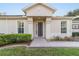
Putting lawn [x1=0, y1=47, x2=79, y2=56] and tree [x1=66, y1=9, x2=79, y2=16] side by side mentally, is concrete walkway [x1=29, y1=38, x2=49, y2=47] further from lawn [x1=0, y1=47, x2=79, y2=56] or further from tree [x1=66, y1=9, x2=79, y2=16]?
tree [x1=66, y1=9, x2=79, y2=16]

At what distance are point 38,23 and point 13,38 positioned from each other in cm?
161

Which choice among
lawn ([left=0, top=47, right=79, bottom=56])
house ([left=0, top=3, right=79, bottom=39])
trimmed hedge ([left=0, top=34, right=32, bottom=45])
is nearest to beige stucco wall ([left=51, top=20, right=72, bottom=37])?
house ([left=0, top=3, right=79, bottom=39])

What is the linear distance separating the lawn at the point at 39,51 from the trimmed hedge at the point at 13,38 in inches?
19.6

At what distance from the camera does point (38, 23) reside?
1053cm

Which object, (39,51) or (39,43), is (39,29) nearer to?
(39,43)

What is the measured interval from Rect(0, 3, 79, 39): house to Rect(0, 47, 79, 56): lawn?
0.99 m

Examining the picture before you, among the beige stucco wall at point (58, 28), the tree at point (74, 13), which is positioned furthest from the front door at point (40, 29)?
the tree at point (74, 13)

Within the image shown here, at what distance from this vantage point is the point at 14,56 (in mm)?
8586

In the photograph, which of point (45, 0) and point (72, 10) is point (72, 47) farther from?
point (45, 0)

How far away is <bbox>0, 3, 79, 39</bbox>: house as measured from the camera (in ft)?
33.5

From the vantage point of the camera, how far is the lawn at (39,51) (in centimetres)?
889

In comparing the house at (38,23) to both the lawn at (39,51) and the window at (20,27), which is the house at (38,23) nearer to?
the window at (20,27)

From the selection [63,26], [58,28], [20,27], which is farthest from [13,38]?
[63,26]

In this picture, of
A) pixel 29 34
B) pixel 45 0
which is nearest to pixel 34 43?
pixel 29 34
